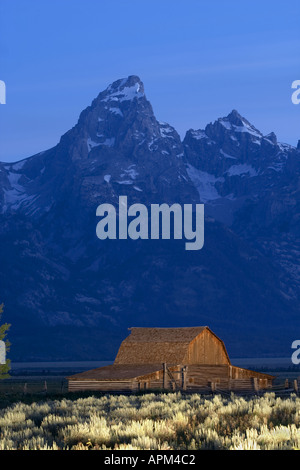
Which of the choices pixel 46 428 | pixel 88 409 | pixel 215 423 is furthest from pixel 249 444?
pixel 88 409

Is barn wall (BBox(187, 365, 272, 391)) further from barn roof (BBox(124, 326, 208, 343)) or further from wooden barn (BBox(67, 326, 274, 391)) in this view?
barn roof (BBox(124, 326, 208, 343))

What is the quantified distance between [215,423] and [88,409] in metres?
10.2

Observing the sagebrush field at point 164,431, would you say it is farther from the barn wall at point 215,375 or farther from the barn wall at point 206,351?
the barn wall at point 206,351

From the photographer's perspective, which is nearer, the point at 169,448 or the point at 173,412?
the point at 169,448

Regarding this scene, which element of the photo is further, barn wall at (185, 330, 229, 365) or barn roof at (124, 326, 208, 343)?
barn roof at (124, 326, 208, 343)

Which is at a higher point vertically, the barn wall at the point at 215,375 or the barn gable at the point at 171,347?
the barn gable at the point at 171,347

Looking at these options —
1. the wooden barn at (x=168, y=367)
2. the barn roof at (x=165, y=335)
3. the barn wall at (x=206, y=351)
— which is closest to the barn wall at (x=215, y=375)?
the wooden barn at (x=168, y=367)

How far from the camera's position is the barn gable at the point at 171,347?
7081 cm

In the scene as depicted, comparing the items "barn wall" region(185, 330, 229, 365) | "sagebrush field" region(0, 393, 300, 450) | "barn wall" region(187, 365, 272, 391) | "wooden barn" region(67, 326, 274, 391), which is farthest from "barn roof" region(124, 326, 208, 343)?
"sagebrush field" region(0, 393, 300, 450)

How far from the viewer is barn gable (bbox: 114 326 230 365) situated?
232 ft

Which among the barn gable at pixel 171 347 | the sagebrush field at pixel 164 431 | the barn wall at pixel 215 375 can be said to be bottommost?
the sagebrush field at pixel 164 431
